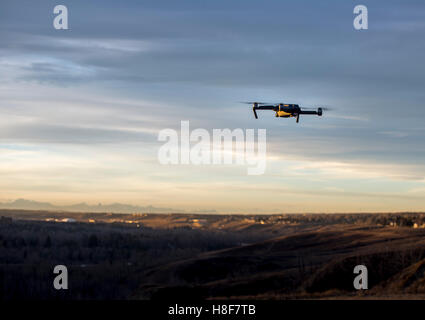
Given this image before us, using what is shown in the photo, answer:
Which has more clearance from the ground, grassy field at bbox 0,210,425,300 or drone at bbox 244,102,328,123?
drone at bbox 244,102,328,123

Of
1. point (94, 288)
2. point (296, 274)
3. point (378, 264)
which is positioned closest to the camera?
point (378, 264)

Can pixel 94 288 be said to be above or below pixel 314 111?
below

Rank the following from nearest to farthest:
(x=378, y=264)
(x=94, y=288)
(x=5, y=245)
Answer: (x=378, y=264) < (x=94, y=288) < (x=5, y=245)

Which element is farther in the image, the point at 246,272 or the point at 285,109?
the point at 246,272

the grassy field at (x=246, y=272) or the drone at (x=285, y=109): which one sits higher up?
the drone at (x=285, y=109)
